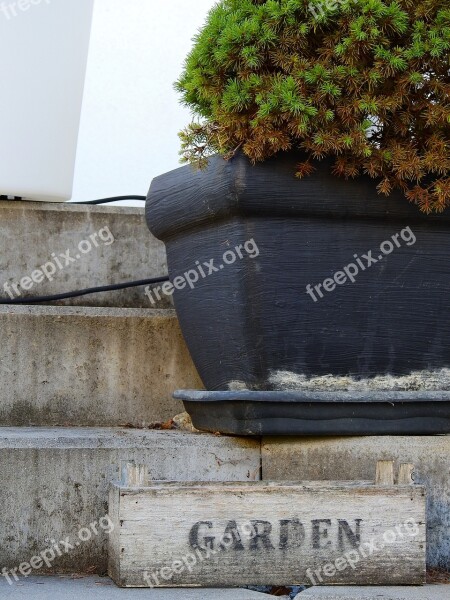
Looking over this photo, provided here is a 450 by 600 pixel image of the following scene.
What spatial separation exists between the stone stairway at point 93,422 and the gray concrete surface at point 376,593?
0.02 meters

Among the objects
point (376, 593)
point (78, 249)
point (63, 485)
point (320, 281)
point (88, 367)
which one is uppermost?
point (78, 249)

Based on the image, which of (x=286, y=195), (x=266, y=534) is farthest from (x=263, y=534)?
(x=286, y=195)

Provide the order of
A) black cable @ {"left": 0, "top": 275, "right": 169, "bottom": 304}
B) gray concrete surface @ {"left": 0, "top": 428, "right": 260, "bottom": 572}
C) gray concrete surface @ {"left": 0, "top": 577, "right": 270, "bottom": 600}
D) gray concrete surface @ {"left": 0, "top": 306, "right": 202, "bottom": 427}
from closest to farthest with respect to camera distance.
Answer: gray concrete surface @ {"left": 0, "top": 577, "right": 270, "bottom": 600} < gray concrete surface @ {"left": 0, "top": 428, "right": 260, "bottom": 572} < gray concrete surface @ {"left": 0, "top": 306, "right": 202, "bottom": 427} < black cable @ {"left": 0, "top": 275, "right": 169, "bottom": 304}

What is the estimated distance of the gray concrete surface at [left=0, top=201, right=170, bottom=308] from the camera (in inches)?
94.3

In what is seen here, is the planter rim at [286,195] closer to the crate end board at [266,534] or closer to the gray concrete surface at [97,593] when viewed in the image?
the crate end board at [266,534]

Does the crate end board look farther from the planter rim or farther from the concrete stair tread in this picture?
the planter rim

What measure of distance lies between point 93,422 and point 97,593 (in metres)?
0.62

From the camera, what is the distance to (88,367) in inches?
83.9

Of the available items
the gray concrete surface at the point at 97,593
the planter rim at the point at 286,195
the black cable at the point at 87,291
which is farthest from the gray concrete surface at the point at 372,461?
the black cable at the point at 87,291

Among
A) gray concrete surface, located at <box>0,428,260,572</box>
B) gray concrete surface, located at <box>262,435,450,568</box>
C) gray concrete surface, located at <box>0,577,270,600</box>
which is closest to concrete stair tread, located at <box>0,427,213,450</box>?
gray concrete surface, located at <box>0,428,260,572</box>

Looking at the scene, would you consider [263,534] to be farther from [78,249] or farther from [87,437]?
[78,249]

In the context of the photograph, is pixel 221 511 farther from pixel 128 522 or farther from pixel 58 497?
pixel 58 497

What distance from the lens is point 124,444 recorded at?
1.78m

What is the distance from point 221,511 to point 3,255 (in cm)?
108
